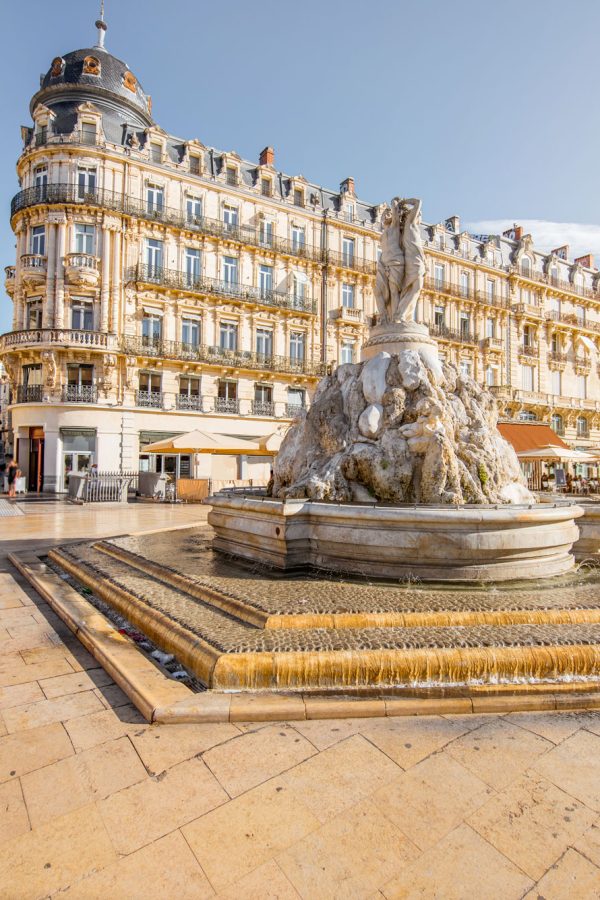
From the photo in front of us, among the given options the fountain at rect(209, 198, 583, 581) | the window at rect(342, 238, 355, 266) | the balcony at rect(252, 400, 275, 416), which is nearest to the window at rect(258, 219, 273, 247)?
the window at rect(342, 238, 355, 266)

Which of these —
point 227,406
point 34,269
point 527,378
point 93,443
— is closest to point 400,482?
point 93,443

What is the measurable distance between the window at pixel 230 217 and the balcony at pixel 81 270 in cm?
763

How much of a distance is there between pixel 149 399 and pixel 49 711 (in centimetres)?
2336

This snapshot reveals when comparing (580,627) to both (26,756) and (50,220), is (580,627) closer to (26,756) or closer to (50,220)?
(26,756)

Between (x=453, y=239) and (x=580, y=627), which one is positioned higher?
(x=453, y=239)

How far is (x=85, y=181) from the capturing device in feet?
81.7

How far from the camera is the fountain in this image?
19.3ft

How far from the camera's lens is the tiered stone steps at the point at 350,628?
366 cm

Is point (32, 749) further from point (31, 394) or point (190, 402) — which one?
point (190, 402)

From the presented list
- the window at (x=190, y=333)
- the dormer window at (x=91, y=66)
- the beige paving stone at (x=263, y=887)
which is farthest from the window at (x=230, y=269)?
the beige paving stone at (x=263, y=887)

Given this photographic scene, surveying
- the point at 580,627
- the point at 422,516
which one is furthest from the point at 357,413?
the point at 580,627

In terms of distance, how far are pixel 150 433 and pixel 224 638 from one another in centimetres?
2262

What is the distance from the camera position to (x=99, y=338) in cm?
2425

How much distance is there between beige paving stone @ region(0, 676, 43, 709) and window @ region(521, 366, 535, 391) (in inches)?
1552
